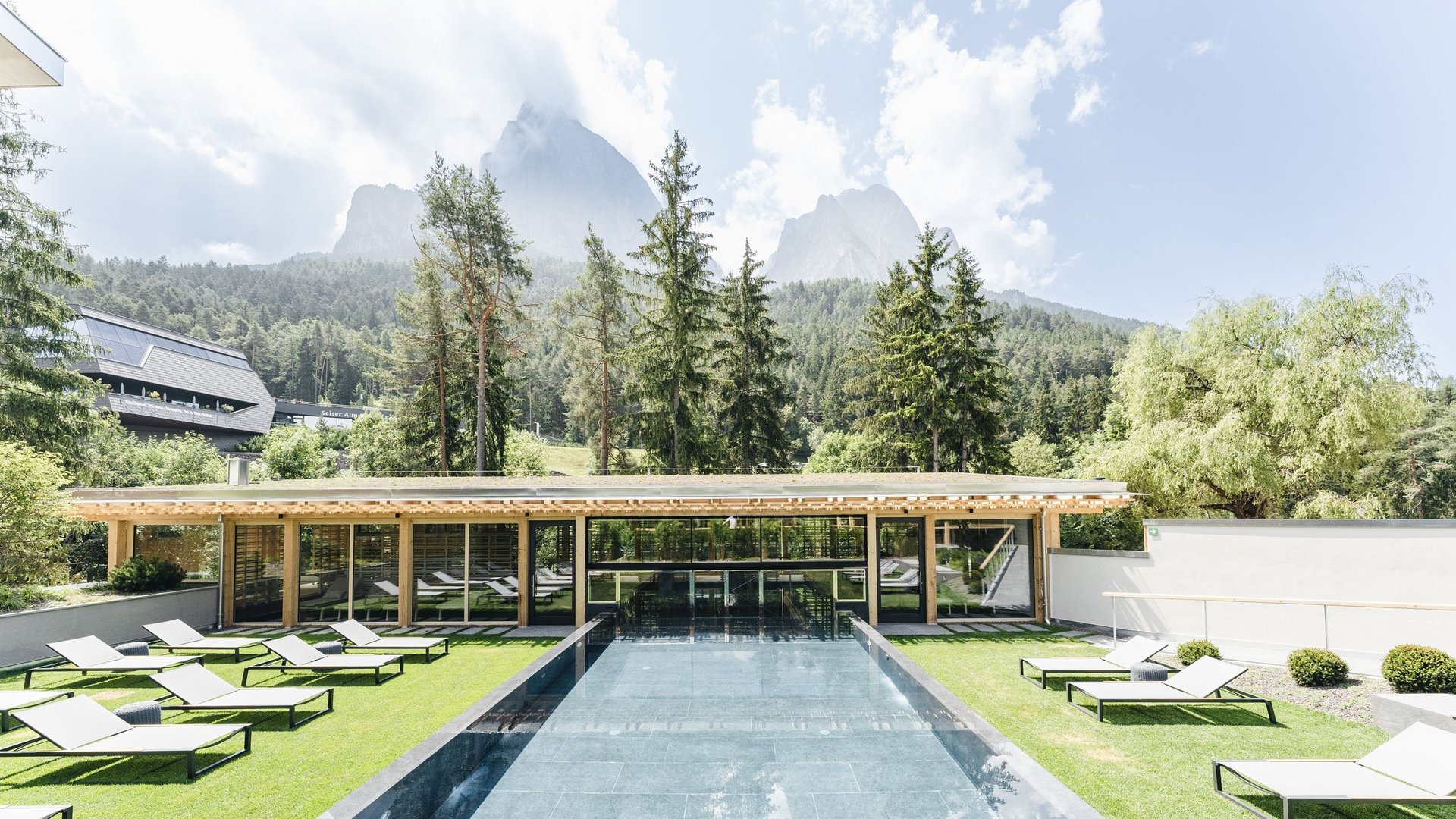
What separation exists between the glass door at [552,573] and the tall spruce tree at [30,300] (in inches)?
657

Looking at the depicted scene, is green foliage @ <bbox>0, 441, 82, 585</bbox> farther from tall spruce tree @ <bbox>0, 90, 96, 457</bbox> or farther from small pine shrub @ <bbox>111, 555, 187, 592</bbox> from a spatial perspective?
tall spruce tree @ <bbox>0, 90, 96, 457</bbox>

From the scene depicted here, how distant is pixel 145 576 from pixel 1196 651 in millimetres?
18080

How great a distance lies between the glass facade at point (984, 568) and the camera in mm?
13633

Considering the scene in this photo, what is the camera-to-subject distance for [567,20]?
2750 centimetres

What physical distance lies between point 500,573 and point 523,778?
8.16 meters

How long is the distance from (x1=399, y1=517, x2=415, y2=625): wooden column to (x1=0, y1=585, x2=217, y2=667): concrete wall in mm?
3897

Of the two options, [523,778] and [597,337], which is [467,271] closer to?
[597,337]

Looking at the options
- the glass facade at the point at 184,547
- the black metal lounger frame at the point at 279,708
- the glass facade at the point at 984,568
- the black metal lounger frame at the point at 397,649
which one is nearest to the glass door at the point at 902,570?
the glass facade at the point at 984,568

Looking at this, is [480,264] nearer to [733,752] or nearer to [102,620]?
[102,620]

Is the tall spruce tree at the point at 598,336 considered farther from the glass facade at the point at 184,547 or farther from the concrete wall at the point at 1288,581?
the concrete wall at the point at 1288,581

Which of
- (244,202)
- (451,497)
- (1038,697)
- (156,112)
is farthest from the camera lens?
(244,202)

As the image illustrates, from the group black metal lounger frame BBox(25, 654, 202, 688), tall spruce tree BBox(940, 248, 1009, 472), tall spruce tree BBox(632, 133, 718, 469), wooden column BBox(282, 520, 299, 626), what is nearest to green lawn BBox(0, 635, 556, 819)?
black metal lounger frame BBox(25, 654, 202, 688)

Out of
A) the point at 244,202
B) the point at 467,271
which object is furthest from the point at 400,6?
the point at 244,202

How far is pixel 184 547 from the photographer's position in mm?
14391
